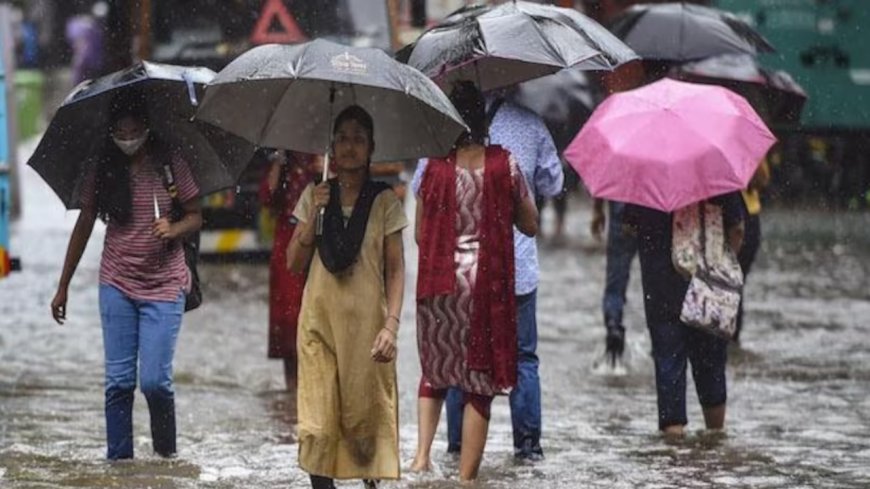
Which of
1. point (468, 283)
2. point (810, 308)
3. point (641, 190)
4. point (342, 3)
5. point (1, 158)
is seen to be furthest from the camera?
point (342, 3)

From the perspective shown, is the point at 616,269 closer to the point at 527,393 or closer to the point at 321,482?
the point at 527,393

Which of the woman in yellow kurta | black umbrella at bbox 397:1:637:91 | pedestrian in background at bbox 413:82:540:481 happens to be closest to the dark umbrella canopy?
the woman in yellow kurta

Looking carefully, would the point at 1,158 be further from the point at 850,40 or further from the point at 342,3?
the point at 850,40

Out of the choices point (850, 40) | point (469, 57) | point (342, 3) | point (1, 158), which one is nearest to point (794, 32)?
point (850, 40)

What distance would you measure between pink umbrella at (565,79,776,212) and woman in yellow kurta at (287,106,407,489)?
2297mm

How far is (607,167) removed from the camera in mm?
10648

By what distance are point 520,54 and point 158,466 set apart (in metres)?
2.40

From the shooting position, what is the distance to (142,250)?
9789 mm

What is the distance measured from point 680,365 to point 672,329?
0.19 metres

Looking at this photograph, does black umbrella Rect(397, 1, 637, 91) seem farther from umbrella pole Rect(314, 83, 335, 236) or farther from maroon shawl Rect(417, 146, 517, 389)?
umbrella pole Rect(314, 83, 335, 236)

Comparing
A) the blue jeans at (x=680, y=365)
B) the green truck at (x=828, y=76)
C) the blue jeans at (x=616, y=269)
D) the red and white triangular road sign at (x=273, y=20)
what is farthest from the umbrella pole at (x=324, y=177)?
the green truck at (x=828, y=76)

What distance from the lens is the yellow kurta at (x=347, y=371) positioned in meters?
8.43

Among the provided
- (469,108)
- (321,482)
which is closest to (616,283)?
(469,108)

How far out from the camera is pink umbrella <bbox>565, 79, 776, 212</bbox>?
10.5 metres
